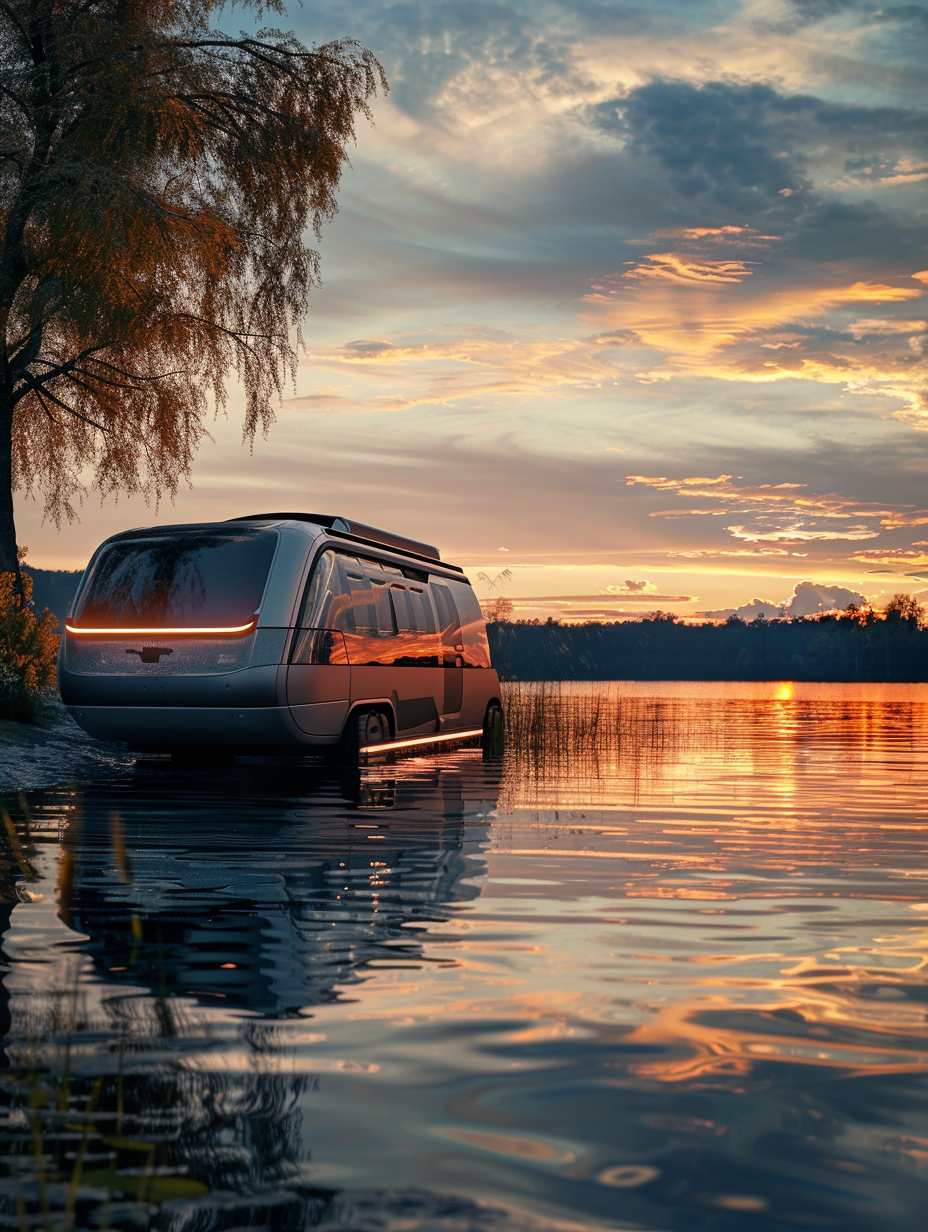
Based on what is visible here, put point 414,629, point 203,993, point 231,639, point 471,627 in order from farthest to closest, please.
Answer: point 471,627 → point 414,629 → point 231,639 → point 203,993

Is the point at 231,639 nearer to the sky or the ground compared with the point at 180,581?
nearer to the ground

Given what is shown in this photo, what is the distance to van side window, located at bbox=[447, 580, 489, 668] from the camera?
18.1 meters

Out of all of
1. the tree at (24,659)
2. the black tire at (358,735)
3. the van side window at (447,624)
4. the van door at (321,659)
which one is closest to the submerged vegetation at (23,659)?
the tree at (24,659)

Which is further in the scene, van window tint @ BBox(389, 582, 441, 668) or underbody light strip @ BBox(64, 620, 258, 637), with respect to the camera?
van window tint @ BBox(389, 582, 441, 668)

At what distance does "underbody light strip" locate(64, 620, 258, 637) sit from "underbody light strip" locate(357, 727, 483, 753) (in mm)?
1889

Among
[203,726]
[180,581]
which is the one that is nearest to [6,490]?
[180,581]

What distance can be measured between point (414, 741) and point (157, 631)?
12.1ft

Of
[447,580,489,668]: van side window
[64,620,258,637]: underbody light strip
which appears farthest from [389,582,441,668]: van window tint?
[64,620,258,637]: underbody light strip

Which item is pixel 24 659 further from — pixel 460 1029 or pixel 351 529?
pixel 460 1029

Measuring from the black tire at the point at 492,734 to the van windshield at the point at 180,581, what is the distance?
6.89m

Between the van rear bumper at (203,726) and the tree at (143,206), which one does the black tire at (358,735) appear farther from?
the tree at (143,206)

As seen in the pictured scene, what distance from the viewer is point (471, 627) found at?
731 inches

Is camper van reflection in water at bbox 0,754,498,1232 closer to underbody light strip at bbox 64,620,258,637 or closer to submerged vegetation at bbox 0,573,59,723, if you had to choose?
underbody light strip at bbox 64,620,258,637

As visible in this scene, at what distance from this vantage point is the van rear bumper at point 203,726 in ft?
40.2
